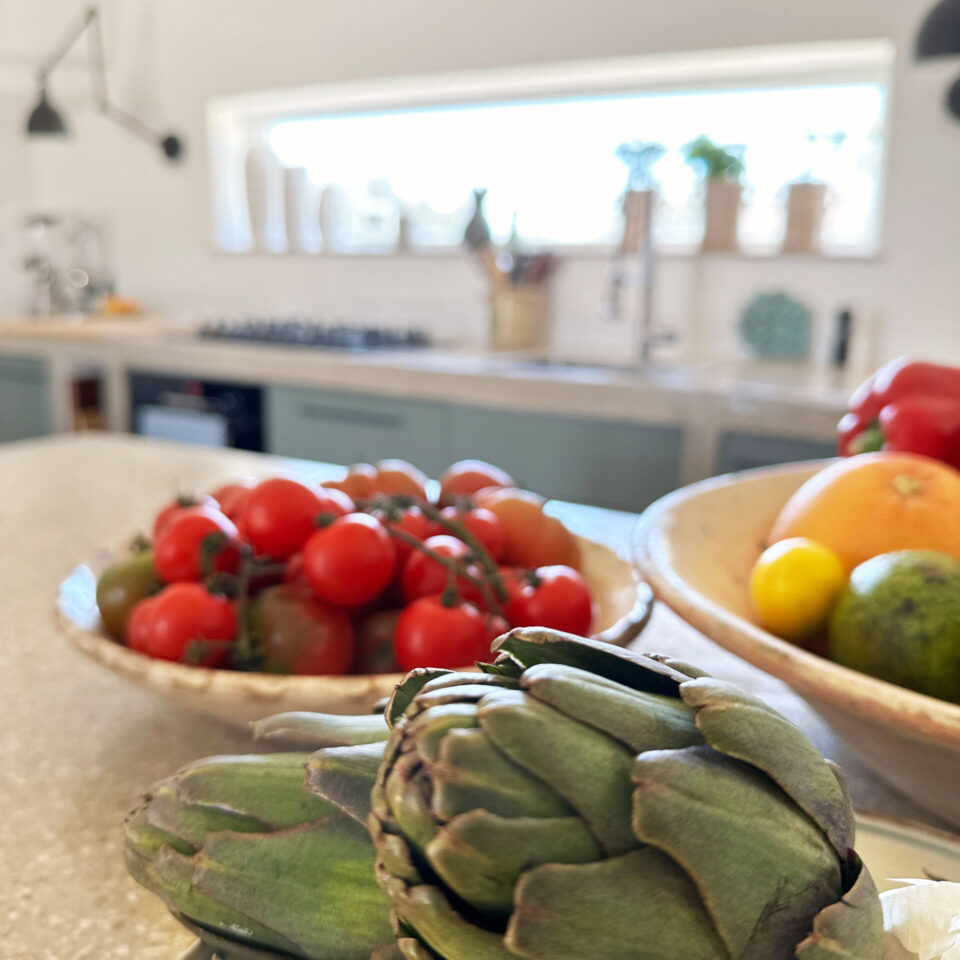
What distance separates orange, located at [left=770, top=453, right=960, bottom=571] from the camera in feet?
A: 1.98

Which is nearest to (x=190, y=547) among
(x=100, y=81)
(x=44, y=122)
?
(x=44, y=122)

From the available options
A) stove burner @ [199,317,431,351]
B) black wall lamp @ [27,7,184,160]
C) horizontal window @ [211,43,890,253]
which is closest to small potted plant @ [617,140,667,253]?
horizontal window @ [211,43,890,253]

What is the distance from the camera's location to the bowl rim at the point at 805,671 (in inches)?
14.8

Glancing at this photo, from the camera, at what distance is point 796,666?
423 mm

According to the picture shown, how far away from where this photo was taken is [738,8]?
235 centimetres

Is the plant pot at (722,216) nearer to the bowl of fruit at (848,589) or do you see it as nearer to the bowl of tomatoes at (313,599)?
the bowl of fruit at (848,589)

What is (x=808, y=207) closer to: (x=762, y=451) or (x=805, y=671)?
(x=762, y=451)

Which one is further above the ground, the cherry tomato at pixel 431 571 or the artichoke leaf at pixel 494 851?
the artichoke leaf at pixel 494 851

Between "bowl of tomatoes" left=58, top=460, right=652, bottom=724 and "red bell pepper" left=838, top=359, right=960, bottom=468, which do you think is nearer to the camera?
"bowl of tomatoes" left=58, top=460, right=652, bottom=724

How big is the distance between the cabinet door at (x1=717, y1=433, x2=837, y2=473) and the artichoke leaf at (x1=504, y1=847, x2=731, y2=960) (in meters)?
1.65

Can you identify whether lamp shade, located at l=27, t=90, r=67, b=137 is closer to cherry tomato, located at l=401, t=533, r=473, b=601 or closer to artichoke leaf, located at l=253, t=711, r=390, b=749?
cherry tomato, located at l=401, t=533, r=473, b=601

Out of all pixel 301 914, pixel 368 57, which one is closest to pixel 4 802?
pixel 301 914

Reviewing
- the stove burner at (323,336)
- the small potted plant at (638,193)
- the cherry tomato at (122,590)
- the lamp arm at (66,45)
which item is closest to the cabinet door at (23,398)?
the stove burner at (323,336)

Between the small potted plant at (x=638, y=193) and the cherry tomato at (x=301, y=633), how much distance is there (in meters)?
2.10
